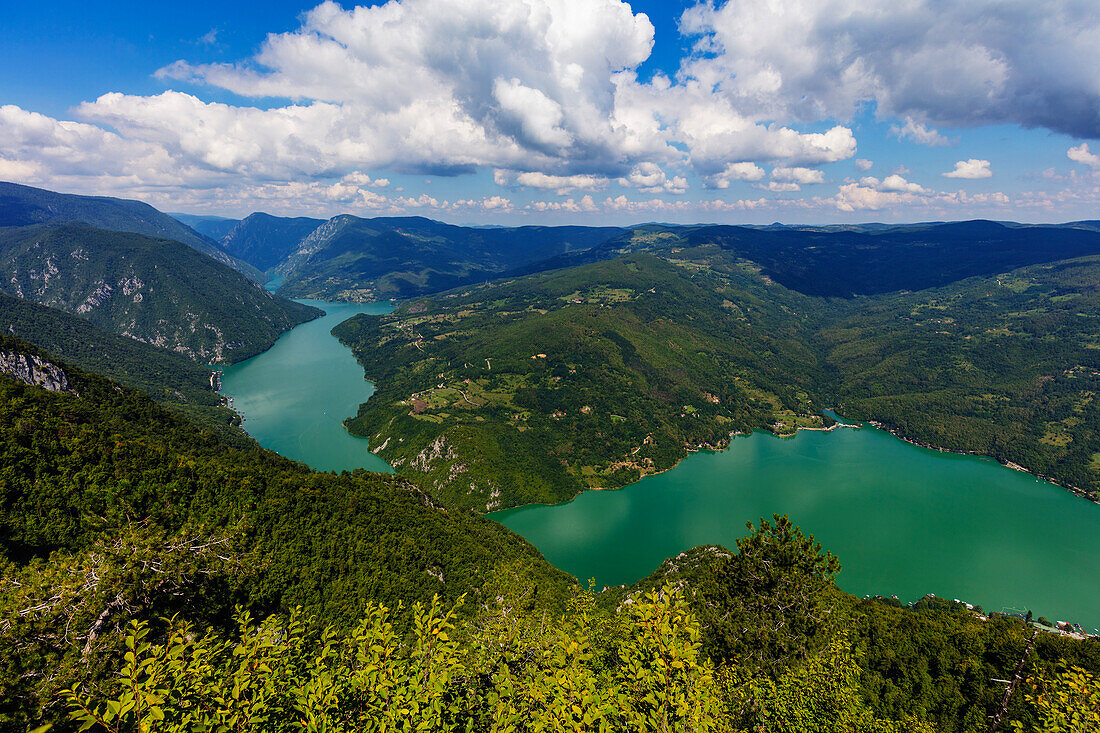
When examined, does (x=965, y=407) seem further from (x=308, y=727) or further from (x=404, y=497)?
(x=308, y=727)

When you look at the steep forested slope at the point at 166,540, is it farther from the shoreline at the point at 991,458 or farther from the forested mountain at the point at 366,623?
the shoreline at the point at 991,458

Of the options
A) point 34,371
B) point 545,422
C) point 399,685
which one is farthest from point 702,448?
point 34,371

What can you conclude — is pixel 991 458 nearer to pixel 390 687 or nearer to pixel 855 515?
pixel 855 515

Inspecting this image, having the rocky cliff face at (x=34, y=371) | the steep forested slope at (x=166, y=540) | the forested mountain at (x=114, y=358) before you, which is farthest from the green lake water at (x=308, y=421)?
the rocky cliff face at (x=34, y=371)

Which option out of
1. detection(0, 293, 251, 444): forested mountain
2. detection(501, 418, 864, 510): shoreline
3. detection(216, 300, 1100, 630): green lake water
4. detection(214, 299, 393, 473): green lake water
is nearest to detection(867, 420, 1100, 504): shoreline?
detection(216, 300, 1100, 630): green lake water

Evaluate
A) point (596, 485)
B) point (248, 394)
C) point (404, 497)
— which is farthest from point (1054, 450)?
point (248, 394)

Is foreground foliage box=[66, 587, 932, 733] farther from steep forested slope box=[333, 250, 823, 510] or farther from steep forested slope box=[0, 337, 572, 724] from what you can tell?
steep forested slope box=[333, 250, 823, 510]
